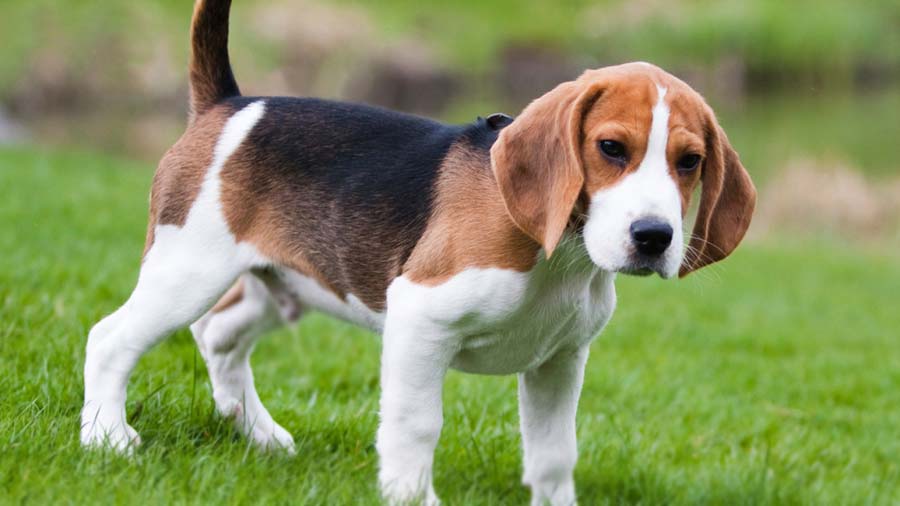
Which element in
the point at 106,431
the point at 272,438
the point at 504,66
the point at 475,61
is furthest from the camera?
the point at 504,66

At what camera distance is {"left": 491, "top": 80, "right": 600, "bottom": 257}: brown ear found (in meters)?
3.73

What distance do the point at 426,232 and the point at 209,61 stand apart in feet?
4.31

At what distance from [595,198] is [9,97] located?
963 inches

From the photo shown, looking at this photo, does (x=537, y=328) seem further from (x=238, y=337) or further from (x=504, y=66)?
(x=504, y=66)

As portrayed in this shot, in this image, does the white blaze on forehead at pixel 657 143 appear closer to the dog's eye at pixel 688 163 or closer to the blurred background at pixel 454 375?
the dog's eye at pixel 688 163

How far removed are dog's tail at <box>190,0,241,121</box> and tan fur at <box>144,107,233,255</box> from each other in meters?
0.15

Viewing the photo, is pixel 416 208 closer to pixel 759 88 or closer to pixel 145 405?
pixel 145 405

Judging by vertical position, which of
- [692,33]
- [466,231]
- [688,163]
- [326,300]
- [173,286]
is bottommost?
[692,33]

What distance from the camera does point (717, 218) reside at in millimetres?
4043

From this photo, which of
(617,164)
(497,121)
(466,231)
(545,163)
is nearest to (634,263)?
(617,164)

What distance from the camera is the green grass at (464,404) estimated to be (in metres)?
4.19

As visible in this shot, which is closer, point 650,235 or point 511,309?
point 650,235

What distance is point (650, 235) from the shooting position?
3564 millimetres

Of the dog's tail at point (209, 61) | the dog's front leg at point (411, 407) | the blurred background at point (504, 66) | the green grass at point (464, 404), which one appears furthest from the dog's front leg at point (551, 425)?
the blurred background at point (504, 66)
